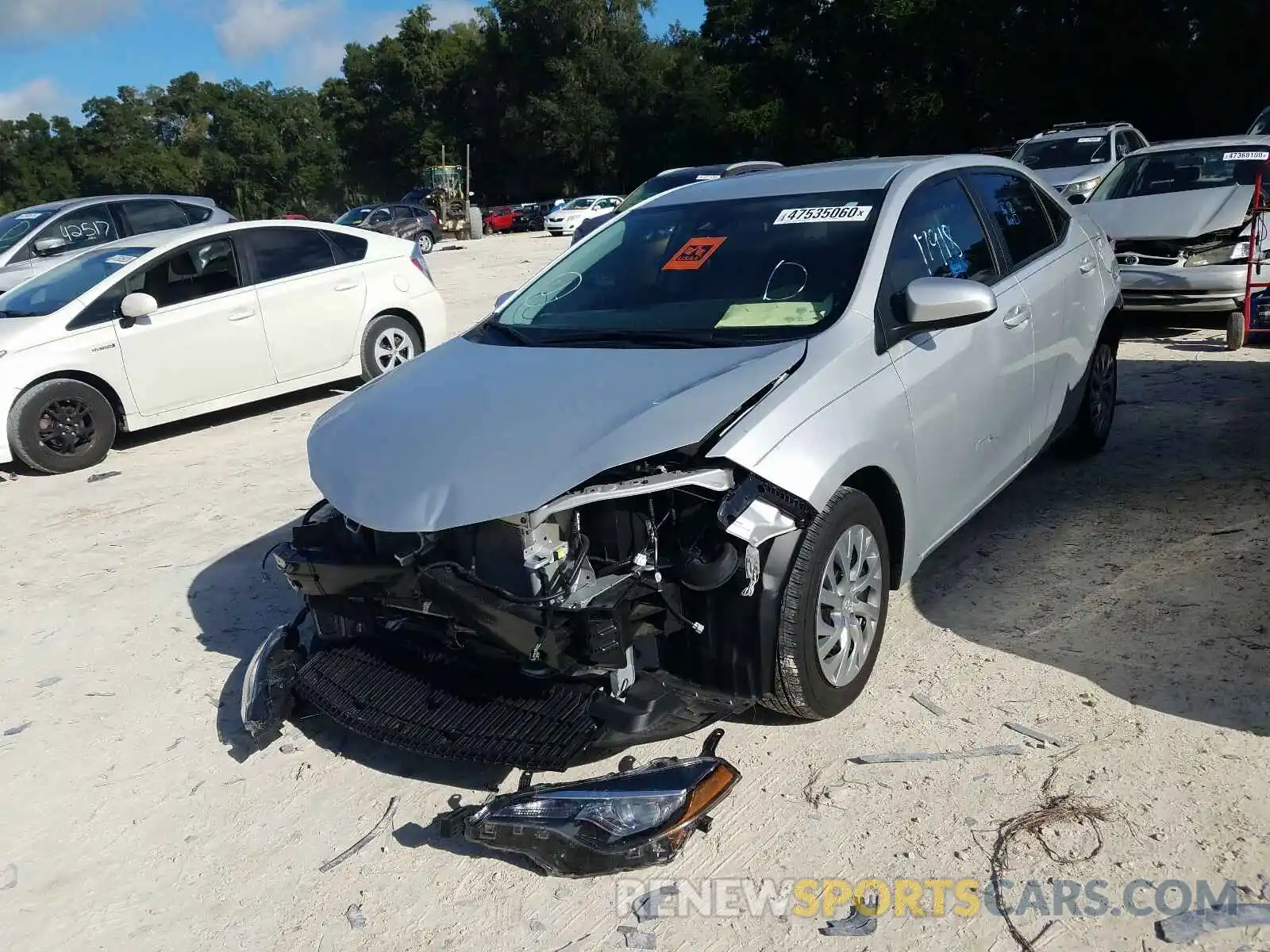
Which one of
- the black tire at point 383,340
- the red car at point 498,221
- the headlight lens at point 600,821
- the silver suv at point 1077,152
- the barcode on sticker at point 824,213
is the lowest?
the red car at point 498,221

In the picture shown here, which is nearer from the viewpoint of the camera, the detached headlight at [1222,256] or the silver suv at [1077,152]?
the detached headlight at [1222,256]

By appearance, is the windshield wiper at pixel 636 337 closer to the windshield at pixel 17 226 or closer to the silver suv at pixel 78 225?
the silver suv at pixel 78 225

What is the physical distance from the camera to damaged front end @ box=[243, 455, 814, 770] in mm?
3082

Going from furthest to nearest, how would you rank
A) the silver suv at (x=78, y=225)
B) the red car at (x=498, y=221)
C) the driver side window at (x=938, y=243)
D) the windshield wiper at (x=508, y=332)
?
the red car at (x=498, y=221) → the silver suv at (x=78, y=225) → the windshield wiper at (x=508, y=332) → the driver side window at (x=938, y=243)

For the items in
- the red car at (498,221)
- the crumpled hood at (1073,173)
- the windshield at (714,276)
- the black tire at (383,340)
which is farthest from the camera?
the red car at (498,221)

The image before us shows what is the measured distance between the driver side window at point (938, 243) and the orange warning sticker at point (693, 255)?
28.2 inches

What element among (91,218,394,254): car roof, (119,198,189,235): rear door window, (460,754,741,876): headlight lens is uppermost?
(119,198,189,235): rear door window

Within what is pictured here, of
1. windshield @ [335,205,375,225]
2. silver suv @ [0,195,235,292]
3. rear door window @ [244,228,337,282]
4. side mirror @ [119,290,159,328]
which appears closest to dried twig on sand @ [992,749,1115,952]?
side mirror @ [119,290,159,328]

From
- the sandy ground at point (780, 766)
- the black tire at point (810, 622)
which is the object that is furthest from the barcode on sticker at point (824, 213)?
the sandy ground at point (780, 766)

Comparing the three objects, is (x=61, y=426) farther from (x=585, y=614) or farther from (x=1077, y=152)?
(x=1077, y=152)

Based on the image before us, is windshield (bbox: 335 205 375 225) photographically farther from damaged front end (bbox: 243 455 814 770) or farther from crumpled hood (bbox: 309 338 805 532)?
damaged front end (bbox: 243 455 814 770)

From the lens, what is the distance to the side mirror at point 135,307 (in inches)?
311

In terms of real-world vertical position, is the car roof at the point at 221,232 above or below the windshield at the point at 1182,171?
above

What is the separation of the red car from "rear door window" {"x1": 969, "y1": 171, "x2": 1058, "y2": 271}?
40.0 m
